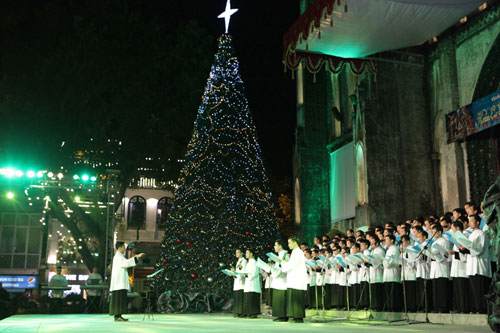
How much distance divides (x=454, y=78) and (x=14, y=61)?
1541 centimetres

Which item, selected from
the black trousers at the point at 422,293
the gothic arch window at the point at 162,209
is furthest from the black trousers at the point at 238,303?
the gothic arch window at the point at 162,209

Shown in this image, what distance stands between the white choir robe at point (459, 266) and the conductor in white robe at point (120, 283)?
6974 mm

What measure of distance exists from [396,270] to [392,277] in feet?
0.62

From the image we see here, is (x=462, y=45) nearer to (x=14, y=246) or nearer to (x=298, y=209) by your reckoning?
(x=298, y=209)

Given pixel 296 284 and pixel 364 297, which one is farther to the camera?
pixel 364 297

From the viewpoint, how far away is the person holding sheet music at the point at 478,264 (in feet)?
30.4

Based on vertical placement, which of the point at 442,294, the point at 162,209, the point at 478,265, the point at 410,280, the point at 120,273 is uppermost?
the point at 162,209

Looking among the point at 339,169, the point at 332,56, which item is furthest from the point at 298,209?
the point at 332,56

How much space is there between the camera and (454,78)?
1655 centimetres

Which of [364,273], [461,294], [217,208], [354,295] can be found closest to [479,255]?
[461,294]

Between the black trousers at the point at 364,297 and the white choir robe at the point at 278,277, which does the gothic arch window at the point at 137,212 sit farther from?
the black trousers at the point at 364,297

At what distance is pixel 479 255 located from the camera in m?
9.37

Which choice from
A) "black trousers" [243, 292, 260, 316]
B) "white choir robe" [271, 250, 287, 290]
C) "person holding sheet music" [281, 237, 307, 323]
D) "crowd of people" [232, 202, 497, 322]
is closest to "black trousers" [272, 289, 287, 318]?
"crowd of people" [232, 202, 497, 322]

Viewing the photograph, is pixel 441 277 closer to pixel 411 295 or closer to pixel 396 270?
pixel 411 295
